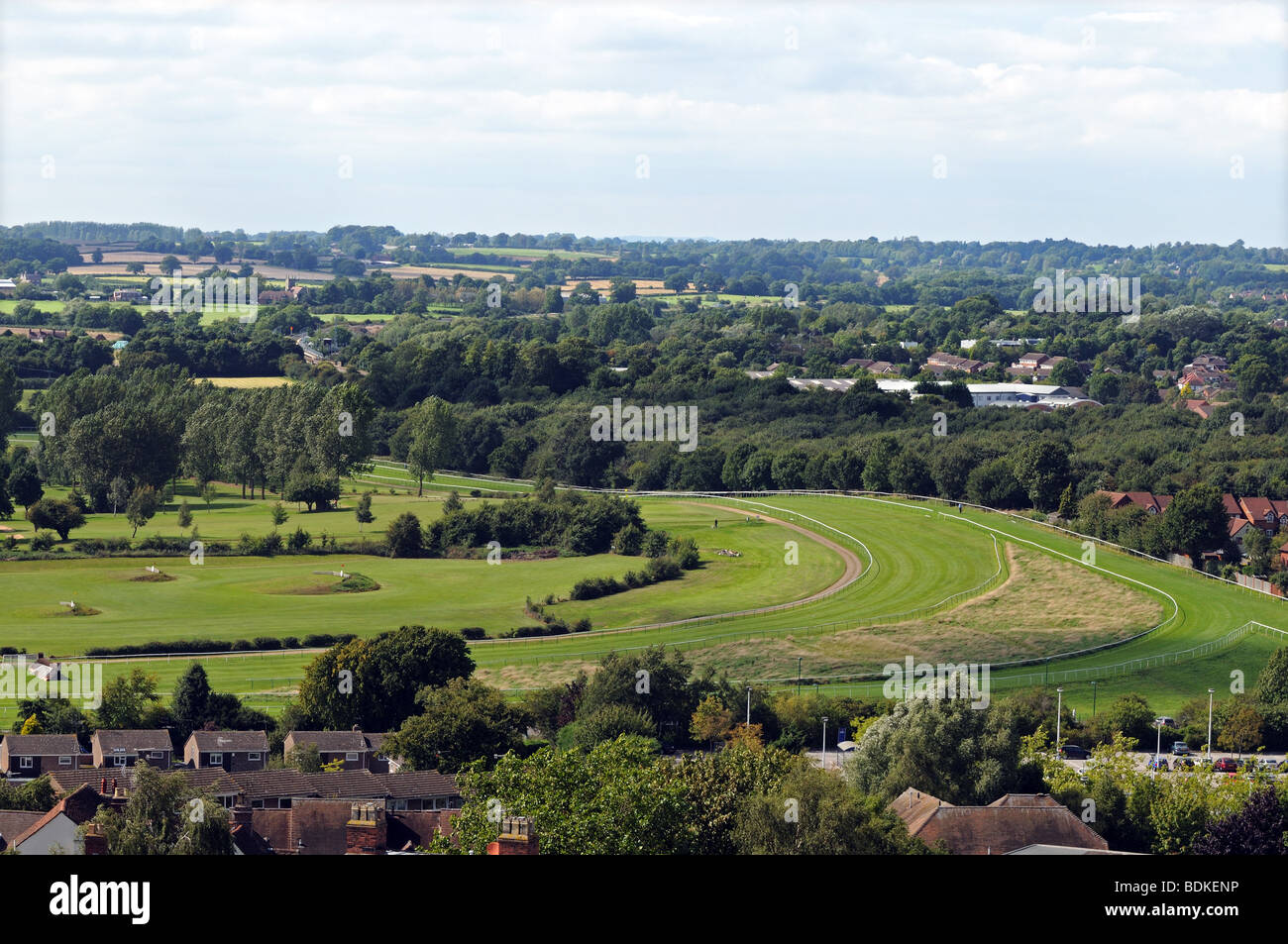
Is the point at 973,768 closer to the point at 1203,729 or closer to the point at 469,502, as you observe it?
the point at 1203,729

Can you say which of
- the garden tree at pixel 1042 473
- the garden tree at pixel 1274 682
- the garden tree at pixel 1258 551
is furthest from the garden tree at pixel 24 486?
the garden tree at pixel 1258 551

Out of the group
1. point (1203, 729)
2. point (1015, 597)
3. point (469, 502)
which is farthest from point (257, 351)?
point (1203, 729)

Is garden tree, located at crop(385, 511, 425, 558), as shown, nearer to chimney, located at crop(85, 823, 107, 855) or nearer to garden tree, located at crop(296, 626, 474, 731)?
garden tree, located at crop(296, 626, 474, 731)

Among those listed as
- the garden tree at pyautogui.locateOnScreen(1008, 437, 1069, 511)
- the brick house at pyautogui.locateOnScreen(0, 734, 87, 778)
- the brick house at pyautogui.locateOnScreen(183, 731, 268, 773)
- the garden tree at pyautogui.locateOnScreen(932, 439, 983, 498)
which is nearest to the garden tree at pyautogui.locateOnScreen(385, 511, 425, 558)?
the garden tree at pyautogui.locateOnScreen(932, 439, 983, 498)

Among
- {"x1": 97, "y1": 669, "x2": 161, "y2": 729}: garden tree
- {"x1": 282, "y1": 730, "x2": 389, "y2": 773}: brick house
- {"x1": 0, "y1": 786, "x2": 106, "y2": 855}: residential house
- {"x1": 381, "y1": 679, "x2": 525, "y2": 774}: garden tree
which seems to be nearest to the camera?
{"x1": 0, "y1": 786, "x2": 106, "y2": 855}: residential house
